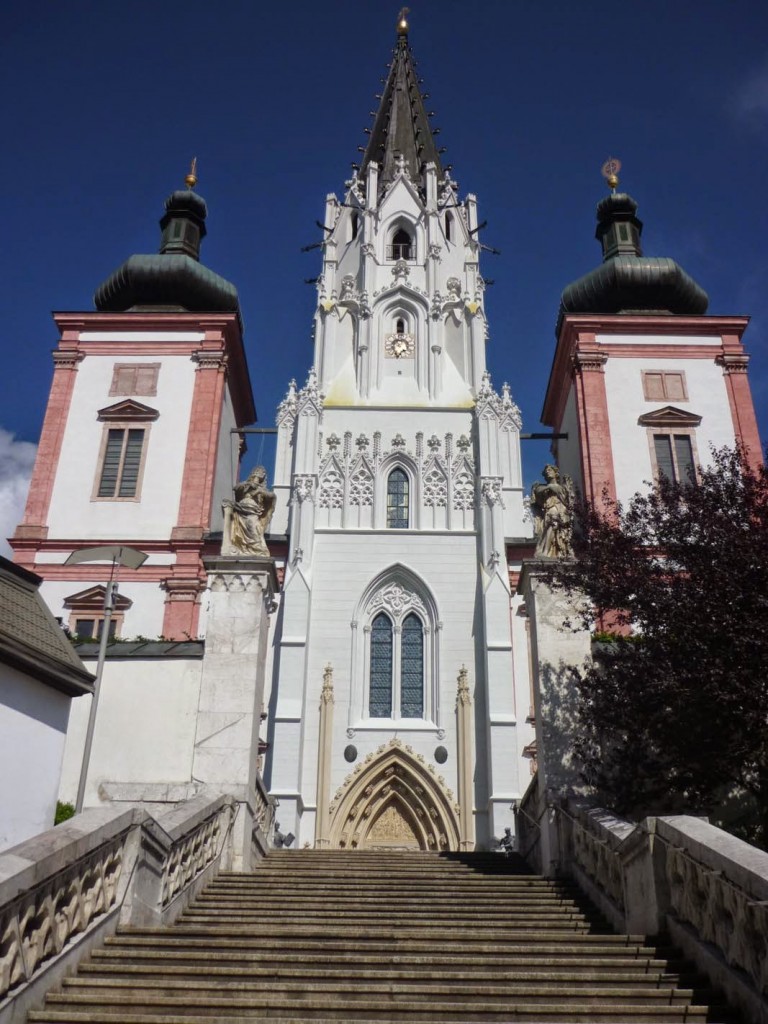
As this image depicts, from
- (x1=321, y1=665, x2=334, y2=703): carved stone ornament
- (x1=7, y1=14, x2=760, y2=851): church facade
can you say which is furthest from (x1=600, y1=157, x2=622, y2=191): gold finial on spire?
(x1=321, y1=665, x2=334, y2=703): carved stone ornament

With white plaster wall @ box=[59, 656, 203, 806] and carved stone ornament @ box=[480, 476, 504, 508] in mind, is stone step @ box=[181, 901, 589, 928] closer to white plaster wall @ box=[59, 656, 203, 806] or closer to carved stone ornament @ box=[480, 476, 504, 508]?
white plaster wall @ box=[59, 656, 203, 806]

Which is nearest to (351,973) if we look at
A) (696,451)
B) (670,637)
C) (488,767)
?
(670,637)

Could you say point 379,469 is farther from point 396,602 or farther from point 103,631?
point 103,631

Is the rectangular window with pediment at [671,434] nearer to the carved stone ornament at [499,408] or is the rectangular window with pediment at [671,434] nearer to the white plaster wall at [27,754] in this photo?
the carved stone ornament at [499,408]

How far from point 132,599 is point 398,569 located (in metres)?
6.94

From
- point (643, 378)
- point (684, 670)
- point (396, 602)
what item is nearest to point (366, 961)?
point (684, 670)

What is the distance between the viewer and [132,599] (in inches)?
942

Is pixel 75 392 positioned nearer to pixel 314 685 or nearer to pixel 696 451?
pixel 314 685

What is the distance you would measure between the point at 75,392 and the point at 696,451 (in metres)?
18.2

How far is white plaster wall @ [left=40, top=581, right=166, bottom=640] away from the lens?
77.0 feet

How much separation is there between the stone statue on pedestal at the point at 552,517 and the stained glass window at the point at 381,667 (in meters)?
11.3

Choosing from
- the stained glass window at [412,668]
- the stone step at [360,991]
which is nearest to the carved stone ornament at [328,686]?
the stained glass window at [412,668]

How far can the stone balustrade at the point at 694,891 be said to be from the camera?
5.14 meters

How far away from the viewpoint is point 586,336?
28.4 metres
